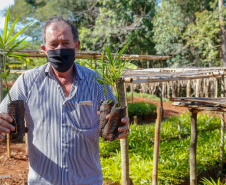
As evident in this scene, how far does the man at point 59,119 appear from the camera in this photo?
1487 mm

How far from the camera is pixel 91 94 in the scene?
5.27 feet

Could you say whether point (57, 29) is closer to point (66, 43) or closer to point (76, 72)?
point (66, 43)

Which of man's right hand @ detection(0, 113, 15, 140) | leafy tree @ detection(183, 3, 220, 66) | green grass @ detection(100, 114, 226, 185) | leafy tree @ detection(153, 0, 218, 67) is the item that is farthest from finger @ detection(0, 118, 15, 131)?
leafy tree @ detection(153, 0, 218, 67)

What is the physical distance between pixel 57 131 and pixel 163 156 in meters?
3.21

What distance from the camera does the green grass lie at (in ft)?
12.1

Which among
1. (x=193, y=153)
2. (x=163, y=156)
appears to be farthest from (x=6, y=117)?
(x=163, y=156)

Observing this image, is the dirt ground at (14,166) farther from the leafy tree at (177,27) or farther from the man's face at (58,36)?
the leafy tree at (177,27)

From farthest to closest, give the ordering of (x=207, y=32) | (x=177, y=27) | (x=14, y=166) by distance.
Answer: (x=177, y=27), (x=207, y=32), (x=14, y=166)

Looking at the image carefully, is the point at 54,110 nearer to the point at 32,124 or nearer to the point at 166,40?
the point at 32,124

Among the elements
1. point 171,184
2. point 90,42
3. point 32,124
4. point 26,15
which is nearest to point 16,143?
point 171,184

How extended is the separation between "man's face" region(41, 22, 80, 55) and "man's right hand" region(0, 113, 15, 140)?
500 mm

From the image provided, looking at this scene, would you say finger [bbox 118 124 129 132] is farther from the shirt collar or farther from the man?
the shirt collar

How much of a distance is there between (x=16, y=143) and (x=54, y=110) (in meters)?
5.43

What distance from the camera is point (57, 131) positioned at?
1.50 metres
